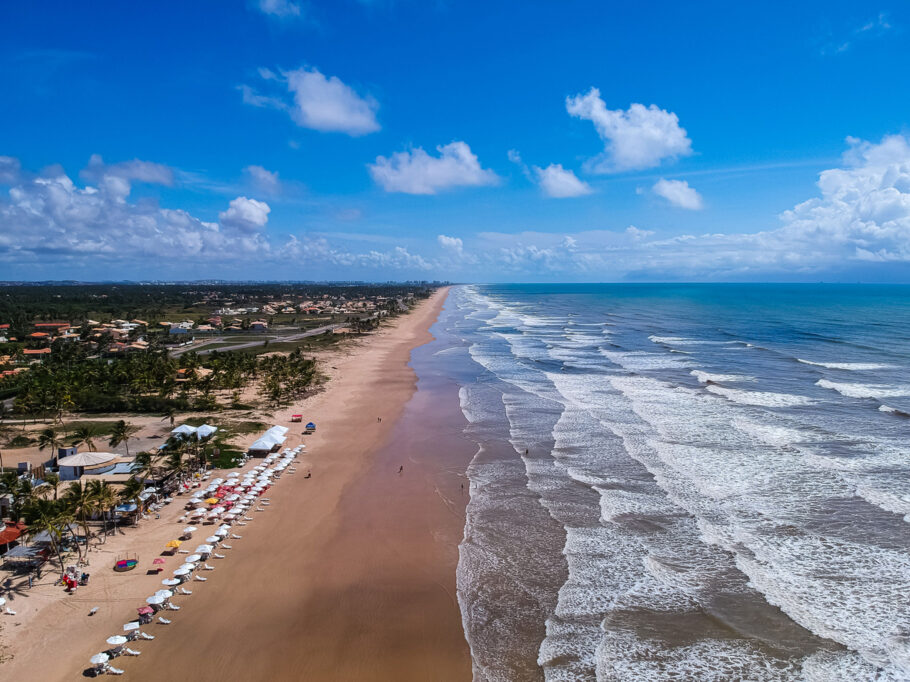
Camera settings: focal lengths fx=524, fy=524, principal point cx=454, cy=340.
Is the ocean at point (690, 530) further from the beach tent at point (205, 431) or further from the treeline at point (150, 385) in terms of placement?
the treeline at point (150, 385)

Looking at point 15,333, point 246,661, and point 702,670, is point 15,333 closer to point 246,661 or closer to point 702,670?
point 246,661

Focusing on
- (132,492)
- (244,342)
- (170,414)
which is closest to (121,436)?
(170,414)

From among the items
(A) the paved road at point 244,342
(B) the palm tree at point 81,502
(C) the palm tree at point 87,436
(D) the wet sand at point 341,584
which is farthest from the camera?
(A) the paved road at point 244,342

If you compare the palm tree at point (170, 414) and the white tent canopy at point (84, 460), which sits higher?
the white tent canopy at point (84, 460)

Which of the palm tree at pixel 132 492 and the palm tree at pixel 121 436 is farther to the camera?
the palm tree at pixel 121 436

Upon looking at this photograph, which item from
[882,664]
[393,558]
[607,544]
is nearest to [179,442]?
[393,558]

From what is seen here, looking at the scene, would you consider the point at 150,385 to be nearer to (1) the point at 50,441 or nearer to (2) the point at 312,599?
(1) the point at 50,441

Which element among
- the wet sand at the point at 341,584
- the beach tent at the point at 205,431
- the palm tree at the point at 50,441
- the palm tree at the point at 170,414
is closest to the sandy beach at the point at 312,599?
the wet sand at the point at 341,584
